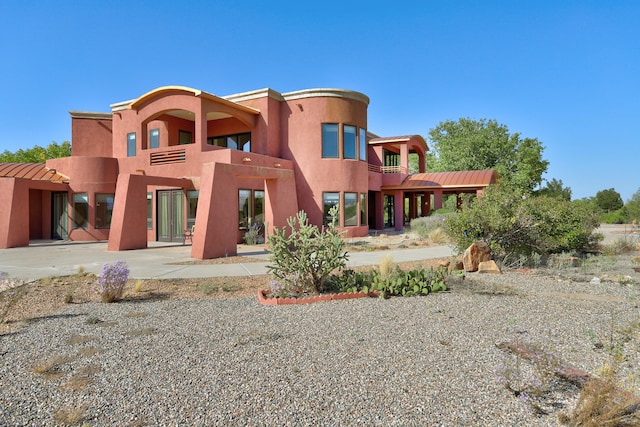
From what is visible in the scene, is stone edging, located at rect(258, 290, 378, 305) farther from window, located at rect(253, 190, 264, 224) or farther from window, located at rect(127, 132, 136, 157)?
window, located at rect(127, 132, 136, 157)

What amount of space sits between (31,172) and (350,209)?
56.1ft

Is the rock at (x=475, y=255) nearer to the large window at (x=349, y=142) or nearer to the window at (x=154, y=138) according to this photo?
the large window at (x=349, y=142)

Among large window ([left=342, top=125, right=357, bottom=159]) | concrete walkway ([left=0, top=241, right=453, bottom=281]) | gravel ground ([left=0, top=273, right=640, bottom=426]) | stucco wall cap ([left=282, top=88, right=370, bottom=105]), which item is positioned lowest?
gravel ground ([left=0, top=273, right=640, bottom=426])

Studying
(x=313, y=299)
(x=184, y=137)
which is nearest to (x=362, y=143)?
(x=184, y=137)

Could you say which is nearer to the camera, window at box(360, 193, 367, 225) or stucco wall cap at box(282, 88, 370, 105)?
stucco wall cap at box(282, 88, 370, 105)

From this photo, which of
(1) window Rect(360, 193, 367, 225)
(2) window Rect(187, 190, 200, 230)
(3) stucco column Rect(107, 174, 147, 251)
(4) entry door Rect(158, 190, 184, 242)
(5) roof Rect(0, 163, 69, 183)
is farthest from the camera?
(1) window Rect(360, 193, 367, 225)

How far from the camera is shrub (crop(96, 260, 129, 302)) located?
23.5 feet

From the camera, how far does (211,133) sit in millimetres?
23844

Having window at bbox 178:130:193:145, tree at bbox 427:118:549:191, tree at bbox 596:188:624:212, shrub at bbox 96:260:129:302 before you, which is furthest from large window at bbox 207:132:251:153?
tree at bbox 596:188:624:212

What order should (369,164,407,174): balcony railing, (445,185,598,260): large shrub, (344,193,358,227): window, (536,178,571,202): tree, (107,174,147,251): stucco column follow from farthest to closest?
1. (536,178,571,202): tree
2. (369,164,407,174): balcony railing
3. (344,193,358,227): window
4. (107,174,147,251): stucco column
5. (445,185,598,260): large shrub

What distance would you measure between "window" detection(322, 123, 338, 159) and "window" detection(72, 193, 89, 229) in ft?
42.2

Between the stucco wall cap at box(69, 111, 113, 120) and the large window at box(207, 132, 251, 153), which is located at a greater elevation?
the stucco wall cap at box(69, 111, 113, 120)

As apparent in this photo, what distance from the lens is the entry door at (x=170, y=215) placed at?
63.4ft

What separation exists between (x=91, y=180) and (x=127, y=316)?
693 inches
